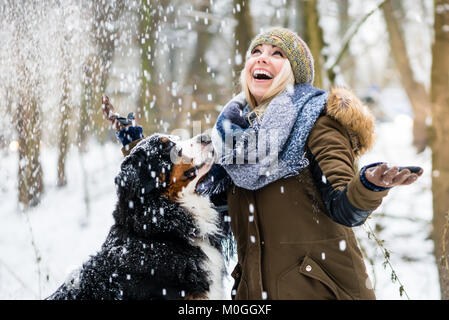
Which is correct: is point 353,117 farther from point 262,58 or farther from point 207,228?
point 207,228

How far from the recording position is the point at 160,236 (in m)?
2.82

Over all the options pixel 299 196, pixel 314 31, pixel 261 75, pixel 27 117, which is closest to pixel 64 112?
pixel 27 117

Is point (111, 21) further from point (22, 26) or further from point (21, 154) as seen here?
point (21, 154)

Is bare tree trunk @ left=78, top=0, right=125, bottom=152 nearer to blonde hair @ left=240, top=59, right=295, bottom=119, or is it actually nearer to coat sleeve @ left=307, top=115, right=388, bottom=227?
blonde hair @ left=240, top=59, right=295, bottom=119

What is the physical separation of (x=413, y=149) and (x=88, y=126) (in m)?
10.3

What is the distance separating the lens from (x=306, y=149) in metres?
2.21

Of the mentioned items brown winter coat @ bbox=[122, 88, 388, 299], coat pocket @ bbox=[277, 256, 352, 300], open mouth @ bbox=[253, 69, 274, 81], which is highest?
open mouth @ bbox=[253, 69, 274, 81]

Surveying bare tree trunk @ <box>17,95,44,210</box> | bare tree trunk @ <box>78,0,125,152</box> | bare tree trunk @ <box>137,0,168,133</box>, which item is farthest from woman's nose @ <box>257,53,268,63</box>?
bare tree trunk @ <box>17,95,44,210</box>

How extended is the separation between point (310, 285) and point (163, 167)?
1409 millimetres

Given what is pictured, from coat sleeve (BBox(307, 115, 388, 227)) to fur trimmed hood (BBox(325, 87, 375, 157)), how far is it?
40mm

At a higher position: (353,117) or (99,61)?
(99,61)

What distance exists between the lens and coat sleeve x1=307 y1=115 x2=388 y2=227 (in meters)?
1.74

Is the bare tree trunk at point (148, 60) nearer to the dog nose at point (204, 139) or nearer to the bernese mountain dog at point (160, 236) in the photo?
the dog nose at point (204, 139)

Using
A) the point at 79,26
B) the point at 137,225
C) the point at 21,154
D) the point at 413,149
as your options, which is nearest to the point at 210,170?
the point at 137,225
